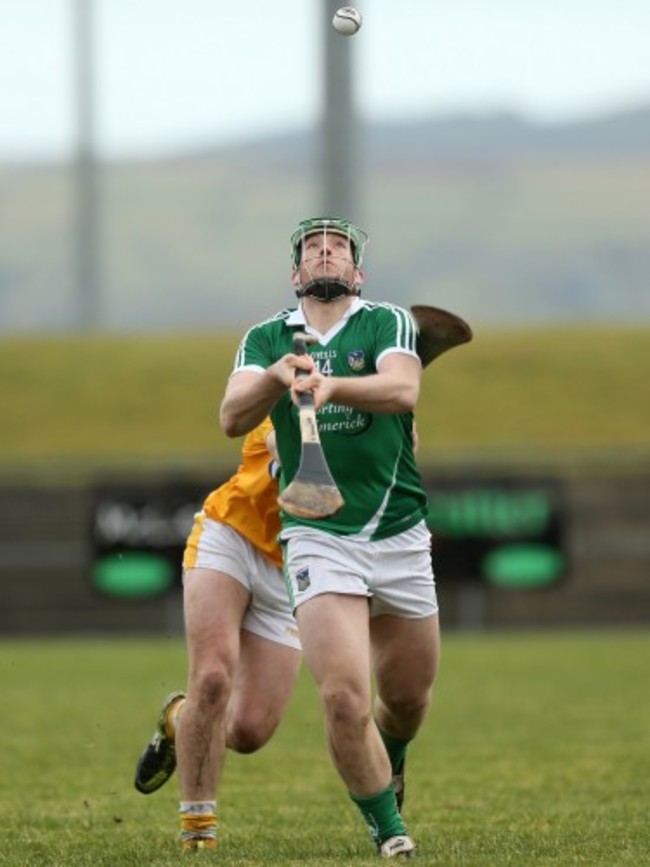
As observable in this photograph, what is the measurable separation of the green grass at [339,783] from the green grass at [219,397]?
339 inches

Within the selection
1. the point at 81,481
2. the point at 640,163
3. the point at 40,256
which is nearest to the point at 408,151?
the point at 640,163

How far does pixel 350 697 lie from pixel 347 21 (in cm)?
280

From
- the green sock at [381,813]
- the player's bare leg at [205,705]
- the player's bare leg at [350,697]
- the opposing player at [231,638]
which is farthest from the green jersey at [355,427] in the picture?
the green sock at [381,813]

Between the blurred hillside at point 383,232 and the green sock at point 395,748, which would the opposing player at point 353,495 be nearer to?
the green sock at point 395,748

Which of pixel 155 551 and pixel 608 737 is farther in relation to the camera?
pixel 155 551

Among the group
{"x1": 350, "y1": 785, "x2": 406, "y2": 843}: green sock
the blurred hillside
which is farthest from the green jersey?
the blurred hillside

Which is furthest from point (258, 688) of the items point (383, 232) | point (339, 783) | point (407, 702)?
point (383, 232)

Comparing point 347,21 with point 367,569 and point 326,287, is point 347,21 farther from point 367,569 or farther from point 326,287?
point 367,569

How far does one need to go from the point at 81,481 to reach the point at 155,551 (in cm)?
158

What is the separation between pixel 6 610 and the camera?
25266mm

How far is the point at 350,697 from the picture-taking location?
25.9 ft

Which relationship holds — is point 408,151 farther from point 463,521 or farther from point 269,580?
point 269,580

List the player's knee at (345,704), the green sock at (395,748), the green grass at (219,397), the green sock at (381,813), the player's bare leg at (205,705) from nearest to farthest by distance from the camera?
1. the player's knee at (345,704)
2. the green sock at (381,813)
3. the player's bare leg at (205,705)
4. the green sock at (395,748)
5. the green grass at (219,397)

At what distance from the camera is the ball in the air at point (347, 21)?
30.8 ft
